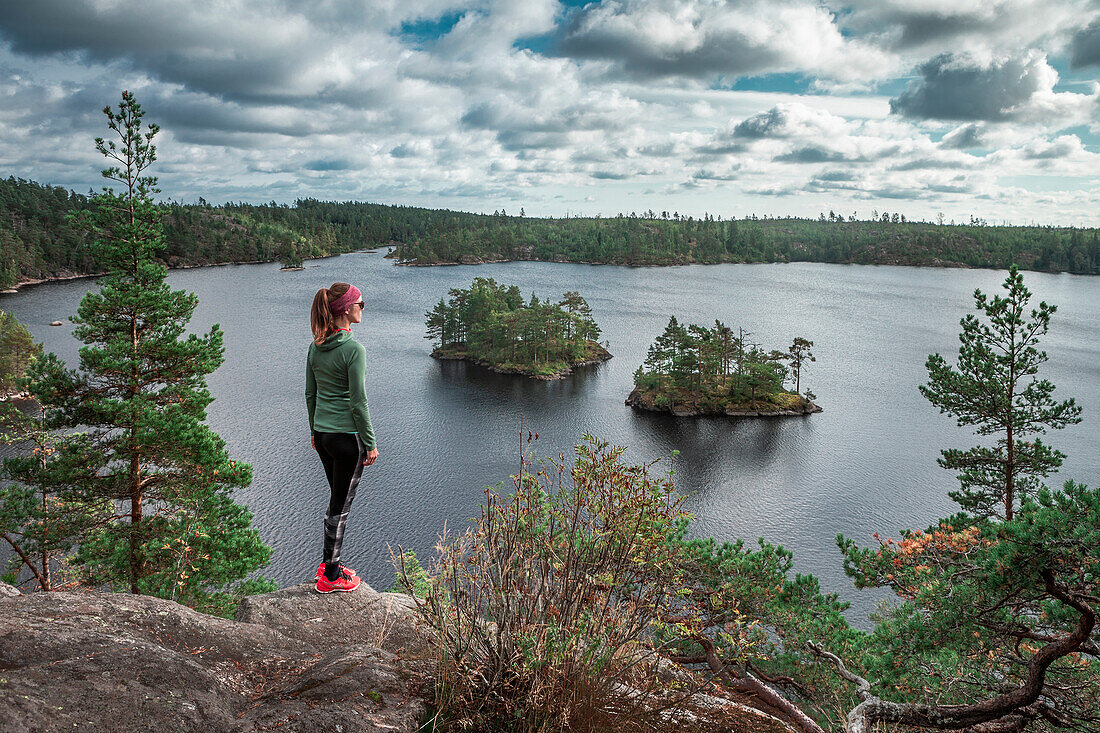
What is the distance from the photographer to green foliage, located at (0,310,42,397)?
4106 cm

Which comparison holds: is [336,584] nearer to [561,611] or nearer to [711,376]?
[561,611]

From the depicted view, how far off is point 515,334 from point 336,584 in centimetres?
5656

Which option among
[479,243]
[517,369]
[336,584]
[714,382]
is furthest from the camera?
[479,243]

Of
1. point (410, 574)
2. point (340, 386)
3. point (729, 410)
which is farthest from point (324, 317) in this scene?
point (729, 410)

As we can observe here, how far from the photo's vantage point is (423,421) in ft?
144

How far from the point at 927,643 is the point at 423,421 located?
3949cm

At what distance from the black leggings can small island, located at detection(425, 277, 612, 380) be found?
5217 cm

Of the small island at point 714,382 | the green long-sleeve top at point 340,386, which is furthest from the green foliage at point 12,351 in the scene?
the green long-sleeve top at point 340,386

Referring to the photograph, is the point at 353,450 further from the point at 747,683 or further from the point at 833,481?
the point at 833,481

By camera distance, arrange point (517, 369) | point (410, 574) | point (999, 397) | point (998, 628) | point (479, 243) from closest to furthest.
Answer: point (410, 574)
point (998, 628)
point (999, 397)
point (517, 369)
point (479, 243)

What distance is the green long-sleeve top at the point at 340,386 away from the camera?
4.88 m

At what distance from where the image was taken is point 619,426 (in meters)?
44.8

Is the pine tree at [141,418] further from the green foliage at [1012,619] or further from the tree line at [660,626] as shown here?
the green foliage at [1012,619]

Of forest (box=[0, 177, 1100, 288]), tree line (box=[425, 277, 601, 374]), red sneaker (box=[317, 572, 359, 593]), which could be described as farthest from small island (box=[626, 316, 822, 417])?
forest (box=[0, 177, 1100, 288])
